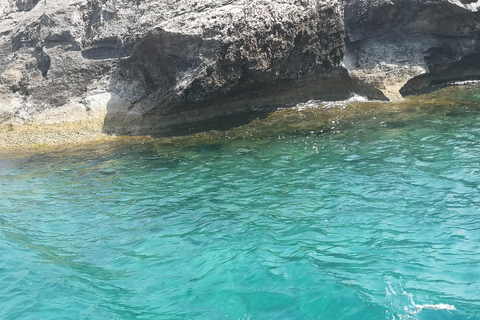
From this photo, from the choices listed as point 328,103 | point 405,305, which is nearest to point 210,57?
point 328,103

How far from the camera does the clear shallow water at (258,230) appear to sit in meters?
3.86

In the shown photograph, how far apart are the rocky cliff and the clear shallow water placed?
2237mm

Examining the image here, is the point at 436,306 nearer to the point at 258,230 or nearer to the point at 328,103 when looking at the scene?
the point at 258,230

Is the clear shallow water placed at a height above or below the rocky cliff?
below

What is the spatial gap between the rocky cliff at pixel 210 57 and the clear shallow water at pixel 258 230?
224cm

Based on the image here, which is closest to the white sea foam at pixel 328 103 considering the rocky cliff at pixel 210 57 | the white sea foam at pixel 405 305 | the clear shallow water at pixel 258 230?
the rocky cliff at pixel 210 57

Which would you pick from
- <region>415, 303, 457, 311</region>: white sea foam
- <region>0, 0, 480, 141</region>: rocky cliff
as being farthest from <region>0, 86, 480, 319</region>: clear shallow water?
<region>0, 0, 480, 141</region>: rocky cliff

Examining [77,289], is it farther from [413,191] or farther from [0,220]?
[413,191]

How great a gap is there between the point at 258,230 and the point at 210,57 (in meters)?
5.64

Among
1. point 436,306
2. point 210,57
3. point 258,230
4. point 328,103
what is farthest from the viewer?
point 328,103

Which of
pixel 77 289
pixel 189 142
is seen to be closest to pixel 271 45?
pixel 189 142

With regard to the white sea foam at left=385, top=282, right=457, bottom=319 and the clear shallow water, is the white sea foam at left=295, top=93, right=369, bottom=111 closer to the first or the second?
the clear shallow water

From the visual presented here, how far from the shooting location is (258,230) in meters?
5.15

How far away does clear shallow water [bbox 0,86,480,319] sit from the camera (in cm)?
386
